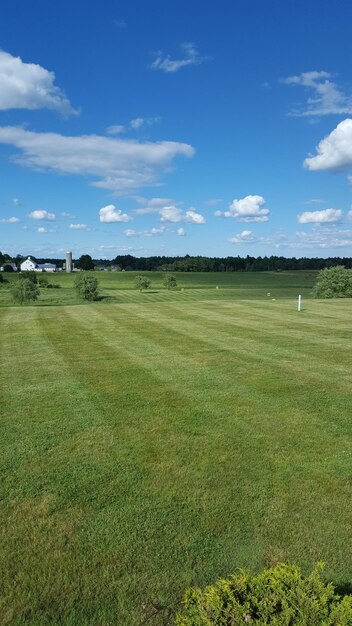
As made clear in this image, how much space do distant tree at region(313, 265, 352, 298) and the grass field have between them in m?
64.6

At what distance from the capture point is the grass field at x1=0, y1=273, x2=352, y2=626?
15.1 feet

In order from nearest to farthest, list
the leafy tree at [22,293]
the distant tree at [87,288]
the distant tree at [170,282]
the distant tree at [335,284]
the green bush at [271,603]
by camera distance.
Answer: the green bush at [271,603]
the distant tree at [335,284]
the leafy tree at [22,293]
the distant tree at [87,288]
the distant tree at [170,282]

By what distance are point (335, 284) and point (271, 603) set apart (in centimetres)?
7702

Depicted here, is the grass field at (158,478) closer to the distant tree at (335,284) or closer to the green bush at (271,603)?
the green bush at (271,603)

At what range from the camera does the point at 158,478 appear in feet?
21.5

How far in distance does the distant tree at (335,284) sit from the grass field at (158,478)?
64617 mm

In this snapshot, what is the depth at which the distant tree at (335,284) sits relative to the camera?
74.7m

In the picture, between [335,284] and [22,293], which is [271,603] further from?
[22,293]

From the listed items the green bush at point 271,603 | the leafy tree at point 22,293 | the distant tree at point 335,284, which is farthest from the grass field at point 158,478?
the leafy tree at point 22,293

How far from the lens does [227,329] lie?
69.6ft

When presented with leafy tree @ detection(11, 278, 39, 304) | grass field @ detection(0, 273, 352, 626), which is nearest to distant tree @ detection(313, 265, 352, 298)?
leafy tree @ detection(11, 278, 39, 304)

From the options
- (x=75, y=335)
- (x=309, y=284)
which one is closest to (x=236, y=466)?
(x=75, y=335)

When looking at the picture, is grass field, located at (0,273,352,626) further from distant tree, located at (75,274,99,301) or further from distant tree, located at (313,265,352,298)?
distant tree, located at (75,274,99,301)

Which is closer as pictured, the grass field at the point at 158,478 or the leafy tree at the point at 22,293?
the grass field at the point at 158,478
